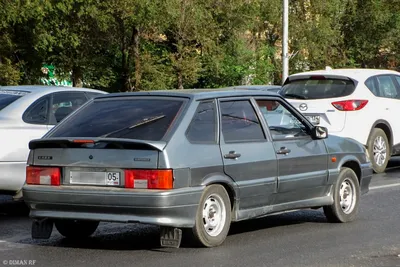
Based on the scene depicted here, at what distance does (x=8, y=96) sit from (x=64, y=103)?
0.71 metres

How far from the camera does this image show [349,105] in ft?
47.9

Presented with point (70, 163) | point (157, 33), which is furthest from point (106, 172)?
point (157, 33)

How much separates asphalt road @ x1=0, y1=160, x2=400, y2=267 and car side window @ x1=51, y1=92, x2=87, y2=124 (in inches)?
53.8

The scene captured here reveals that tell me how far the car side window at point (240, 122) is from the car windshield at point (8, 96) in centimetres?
335

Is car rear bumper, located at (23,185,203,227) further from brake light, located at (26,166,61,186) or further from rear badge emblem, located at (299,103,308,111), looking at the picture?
rear badge emblem, located at (299,103,308,111)

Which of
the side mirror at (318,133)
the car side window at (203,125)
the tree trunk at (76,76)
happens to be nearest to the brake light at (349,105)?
the side mirror at (318,133)

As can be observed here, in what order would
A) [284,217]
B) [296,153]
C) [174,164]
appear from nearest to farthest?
[174,164] < [296,153] < [284,217]

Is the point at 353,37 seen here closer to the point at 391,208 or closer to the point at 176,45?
the point at 176,45

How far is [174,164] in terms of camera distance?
7633 millimetres

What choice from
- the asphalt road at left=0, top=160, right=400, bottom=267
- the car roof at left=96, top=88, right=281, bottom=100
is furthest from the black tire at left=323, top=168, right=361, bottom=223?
the car roof at left=96, top=88, right=281, bottom=100

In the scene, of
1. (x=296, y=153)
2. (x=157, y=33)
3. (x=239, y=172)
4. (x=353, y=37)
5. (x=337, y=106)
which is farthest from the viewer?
(x=353, y=37)

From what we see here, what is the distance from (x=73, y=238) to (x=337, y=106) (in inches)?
268

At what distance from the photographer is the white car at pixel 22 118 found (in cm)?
1020

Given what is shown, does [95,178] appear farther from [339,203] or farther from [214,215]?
[339,203]
